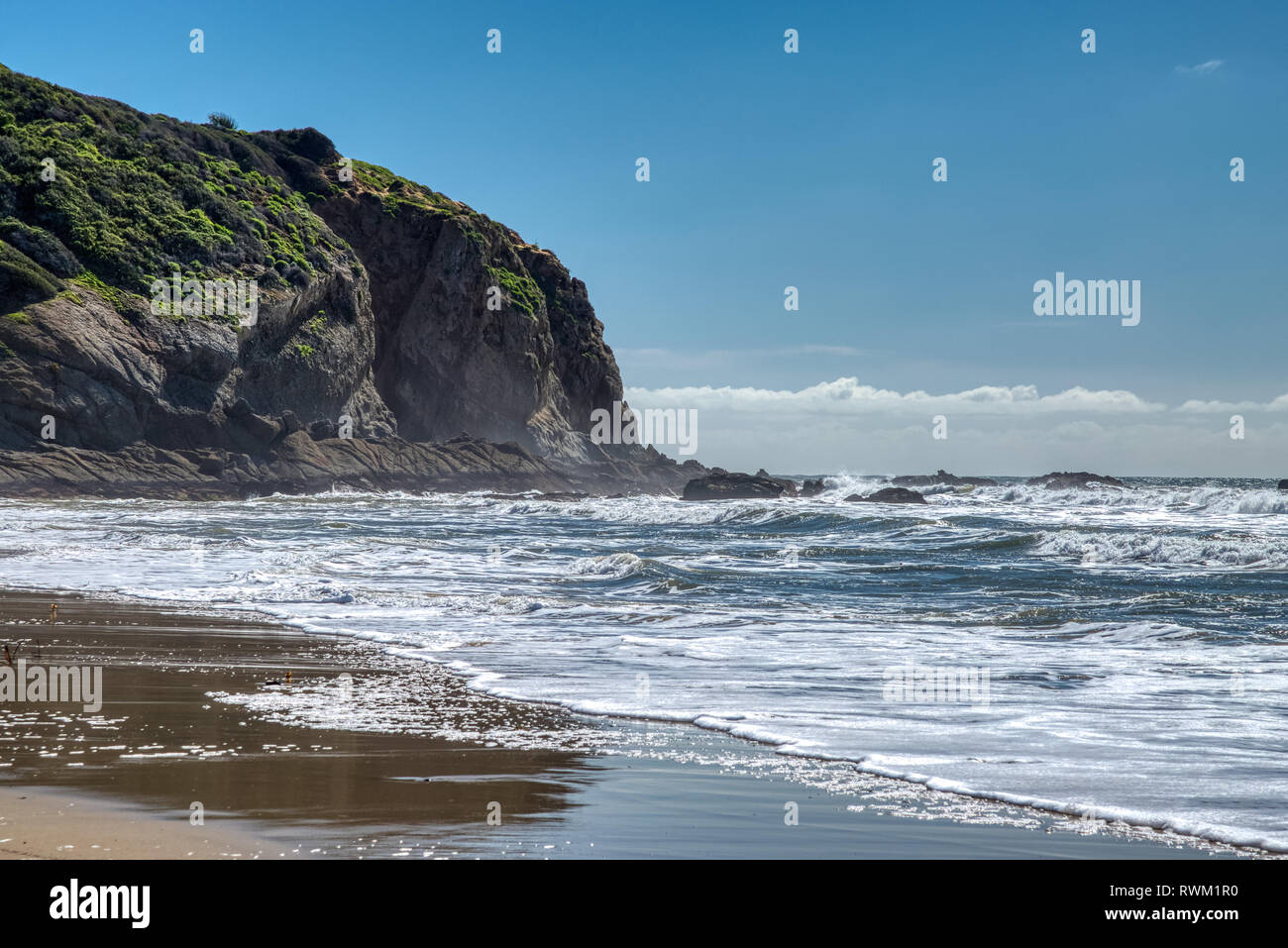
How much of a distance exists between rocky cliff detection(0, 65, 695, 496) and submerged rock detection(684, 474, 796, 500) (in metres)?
12.4

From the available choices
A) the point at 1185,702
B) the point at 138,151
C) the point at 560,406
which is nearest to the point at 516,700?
the point at 1185,702

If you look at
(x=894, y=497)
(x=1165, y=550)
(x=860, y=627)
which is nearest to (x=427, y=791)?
(x=860, y=627)

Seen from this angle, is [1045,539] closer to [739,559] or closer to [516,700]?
[739,559]

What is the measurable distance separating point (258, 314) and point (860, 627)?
48.2 meters

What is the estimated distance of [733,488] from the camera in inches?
2003

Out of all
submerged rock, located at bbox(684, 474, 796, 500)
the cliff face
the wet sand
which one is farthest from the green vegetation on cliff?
the wet sand

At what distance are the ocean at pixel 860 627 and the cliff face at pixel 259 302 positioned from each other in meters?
20.1

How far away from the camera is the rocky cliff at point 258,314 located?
135 ft

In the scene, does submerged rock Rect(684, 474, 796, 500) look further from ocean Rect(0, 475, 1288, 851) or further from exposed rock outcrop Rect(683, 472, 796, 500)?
ocean Rect(0, 475, 1288, 851)

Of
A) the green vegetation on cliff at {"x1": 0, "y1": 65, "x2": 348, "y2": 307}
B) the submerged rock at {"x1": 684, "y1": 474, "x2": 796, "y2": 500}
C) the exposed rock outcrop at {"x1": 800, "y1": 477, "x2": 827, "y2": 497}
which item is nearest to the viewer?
the green vegetation on cliff at {"x1": 0, "y1": 65, "x2": 348, "y2": 307}

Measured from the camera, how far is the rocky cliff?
135 feet

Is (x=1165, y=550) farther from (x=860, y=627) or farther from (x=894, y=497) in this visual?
(x=894, y=497)
